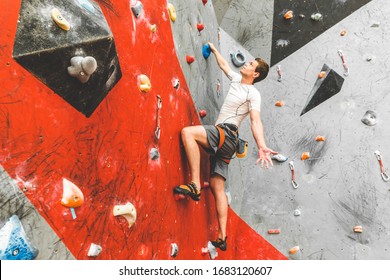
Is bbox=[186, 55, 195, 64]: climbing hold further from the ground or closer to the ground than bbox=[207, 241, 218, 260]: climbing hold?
further from the ground

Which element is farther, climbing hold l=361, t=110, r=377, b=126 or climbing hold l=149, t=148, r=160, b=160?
climbing hold l=361, t=110, r=377, b=126

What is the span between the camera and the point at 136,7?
217 cm

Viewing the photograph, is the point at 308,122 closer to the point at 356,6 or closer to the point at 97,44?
the point at 356,6

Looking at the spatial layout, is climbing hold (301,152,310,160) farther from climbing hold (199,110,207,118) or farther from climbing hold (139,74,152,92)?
climbing hold (139,74,152,92)

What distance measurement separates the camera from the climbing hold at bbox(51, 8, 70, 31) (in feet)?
5.06

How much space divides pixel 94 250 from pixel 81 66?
800 mm

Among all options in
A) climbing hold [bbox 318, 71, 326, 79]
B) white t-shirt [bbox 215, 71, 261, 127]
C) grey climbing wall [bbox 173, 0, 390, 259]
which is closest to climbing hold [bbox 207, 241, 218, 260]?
grey climbing wall [bbox 173, 0, 390, 259]

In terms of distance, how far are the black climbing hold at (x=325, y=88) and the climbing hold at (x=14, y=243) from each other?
120 inches

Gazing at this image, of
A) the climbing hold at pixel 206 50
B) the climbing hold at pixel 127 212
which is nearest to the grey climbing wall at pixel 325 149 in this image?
the climbing hold at pixel 206 50

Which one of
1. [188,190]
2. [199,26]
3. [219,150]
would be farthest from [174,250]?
[199,26]

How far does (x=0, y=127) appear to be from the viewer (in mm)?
1332

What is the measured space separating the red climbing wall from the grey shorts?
22 cm

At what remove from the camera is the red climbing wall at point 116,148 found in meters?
1.41

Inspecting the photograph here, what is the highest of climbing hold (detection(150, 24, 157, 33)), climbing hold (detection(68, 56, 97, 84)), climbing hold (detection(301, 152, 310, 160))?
climbing hold (detection(68, 56, 97, 84))
